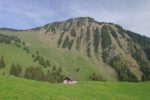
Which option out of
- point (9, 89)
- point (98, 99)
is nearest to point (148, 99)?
point (98, 99)

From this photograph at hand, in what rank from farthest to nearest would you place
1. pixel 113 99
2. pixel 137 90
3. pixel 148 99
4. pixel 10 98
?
pixel 137 90 → pixel 148 99 → pixel 113 99 → pixel 10 98

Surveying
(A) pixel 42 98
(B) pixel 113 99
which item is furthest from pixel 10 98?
(B) pixel 113 99

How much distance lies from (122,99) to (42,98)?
17.7m

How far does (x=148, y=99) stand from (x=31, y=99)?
91.5ft

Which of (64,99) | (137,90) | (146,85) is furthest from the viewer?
(146,85)

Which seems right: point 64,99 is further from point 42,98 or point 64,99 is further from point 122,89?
point 122,89

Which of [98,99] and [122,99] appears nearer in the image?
[98,99]

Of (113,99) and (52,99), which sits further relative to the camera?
(113,99)

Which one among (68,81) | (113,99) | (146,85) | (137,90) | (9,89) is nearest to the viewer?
(9,89)

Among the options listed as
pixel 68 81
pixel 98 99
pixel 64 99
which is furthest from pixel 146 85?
pixel 64 99

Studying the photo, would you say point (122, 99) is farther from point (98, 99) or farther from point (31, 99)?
point (31, 99)

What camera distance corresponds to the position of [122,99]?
53.5m

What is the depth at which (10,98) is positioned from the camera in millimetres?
39000

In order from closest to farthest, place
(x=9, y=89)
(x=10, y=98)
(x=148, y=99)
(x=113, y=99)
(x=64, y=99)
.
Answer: (x=10, y=98) < (x=64, y=99) < (x=9, y=89) < (x=113, y=99) < (x=148, y=99)
